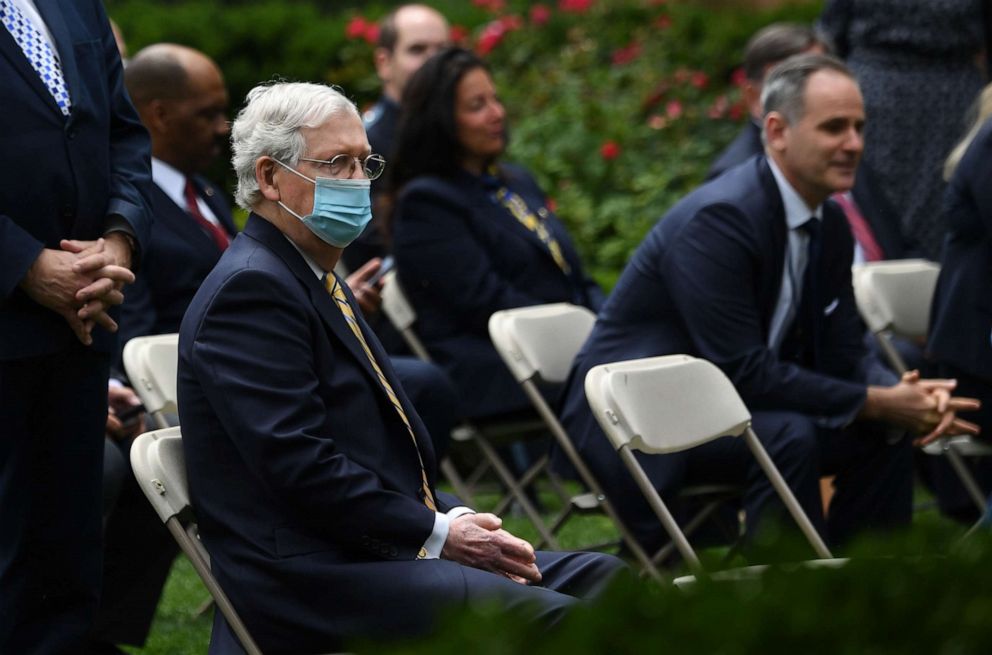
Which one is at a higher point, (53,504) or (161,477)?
(161,477)

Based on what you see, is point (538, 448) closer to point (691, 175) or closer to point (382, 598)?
point (691, 175)

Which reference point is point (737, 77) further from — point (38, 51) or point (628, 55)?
point (38, 51)

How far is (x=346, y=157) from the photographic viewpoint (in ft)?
12.3

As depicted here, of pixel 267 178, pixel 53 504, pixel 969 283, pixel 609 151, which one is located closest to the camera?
pixel 267 178

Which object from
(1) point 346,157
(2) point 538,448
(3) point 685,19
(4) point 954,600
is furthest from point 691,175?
(4) point 954,600

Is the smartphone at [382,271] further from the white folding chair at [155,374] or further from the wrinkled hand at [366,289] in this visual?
the white folding chair at [155,374]

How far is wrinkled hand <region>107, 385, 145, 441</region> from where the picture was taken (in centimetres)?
496

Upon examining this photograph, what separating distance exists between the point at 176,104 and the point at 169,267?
2.16 ft

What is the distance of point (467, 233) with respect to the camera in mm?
6480

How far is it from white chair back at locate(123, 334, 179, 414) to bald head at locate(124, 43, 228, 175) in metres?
1.20

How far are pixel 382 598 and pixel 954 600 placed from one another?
1.57 meters

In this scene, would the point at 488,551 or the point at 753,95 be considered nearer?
the point at 488,551

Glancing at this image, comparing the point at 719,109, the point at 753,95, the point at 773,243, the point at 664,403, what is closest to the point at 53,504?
the point at 664,403

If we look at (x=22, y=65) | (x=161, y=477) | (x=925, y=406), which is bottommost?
(x=925, y=406)
